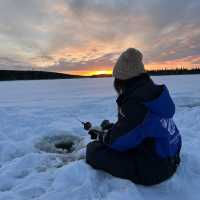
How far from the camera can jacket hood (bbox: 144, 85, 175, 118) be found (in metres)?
2.72

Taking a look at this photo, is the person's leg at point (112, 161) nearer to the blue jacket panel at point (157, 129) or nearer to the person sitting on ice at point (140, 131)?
the person sitting on ice at point (140, 131)

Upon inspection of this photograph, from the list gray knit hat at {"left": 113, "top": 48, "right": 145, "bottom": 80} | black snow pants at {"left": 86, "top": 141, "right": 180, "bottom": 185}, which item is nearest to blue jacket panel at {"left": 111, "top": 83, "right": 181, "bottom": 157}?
black snow pants at {"left": 86, "top": 141, "right": 180, "bottom": 185}

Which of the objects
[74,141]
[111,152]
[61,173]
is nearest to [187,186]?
[111,152]

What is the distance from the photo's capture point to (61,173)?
321 centimetres

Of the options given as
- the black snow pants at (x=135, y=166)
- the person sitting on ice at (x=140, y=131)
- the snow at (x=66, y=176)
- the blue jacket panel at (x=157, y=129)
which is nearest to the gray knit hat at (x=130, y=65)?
the person sitting on ice at (x=140, y=131)

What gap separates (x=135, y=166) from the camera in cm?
292

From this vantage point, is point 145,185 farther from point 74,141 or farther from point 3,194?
point 74,141

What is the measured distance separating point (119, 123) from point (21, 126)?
3.51 metres

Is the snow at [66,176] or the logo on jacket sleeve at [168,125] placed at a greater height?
the logo on jacket sleeve at [168,125]

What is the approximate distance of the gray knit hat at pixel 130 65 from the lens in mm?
2930

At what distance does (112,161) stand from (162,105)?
0.82m

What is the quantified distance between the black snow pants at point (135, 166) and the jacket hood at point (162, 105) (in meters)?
0.46

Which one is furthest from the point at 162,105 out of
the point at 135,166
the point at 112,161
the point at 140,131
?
the point at 112,161

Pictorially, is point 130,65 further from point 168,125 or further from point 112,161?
point 112,161
